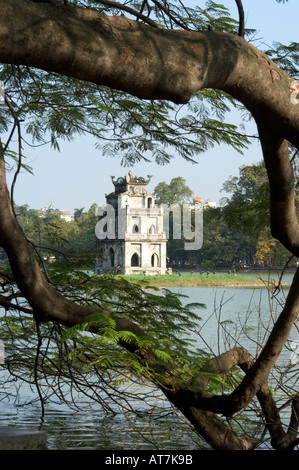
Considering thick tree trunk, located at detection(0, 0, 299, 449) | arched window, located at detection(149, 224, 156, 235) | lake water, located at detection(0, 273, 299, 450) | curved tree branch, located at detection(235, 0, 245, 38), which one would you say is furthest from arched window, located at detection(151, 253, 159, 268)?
curved tree branch, located at detection(235, 0, 245, 38)

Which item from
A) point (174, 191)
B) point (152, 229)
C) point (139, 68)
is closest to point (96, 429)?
point (139, 68)

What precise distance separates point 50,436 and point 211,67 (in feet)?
13.3

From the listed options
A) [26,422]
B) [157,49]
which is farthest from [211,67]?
[26,422]

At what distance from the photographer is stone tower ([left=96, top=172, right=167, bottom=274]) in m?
44.6

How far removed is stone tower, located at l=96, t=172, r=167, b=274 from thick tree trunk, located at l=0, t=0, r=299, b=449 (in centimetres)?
4138

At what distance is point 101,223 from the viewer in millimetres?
48844

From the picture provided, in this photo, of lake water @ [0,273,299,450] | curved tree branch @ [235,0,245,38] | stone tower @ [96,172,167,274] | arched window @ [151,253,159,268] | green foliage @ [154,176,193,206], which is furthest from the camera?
green foliage @ [154,176,193,206]

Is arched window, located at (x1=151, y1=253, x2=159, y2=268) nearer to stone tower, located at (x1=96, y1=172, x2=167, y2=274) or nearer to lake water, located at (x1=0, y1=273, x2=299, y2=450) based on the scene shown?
stone tower, located at (x1=96, y1=172, x2=167, y2=274)

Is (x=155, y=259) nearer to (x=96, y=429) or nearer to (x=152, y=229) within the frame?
(x=152, y=229)
